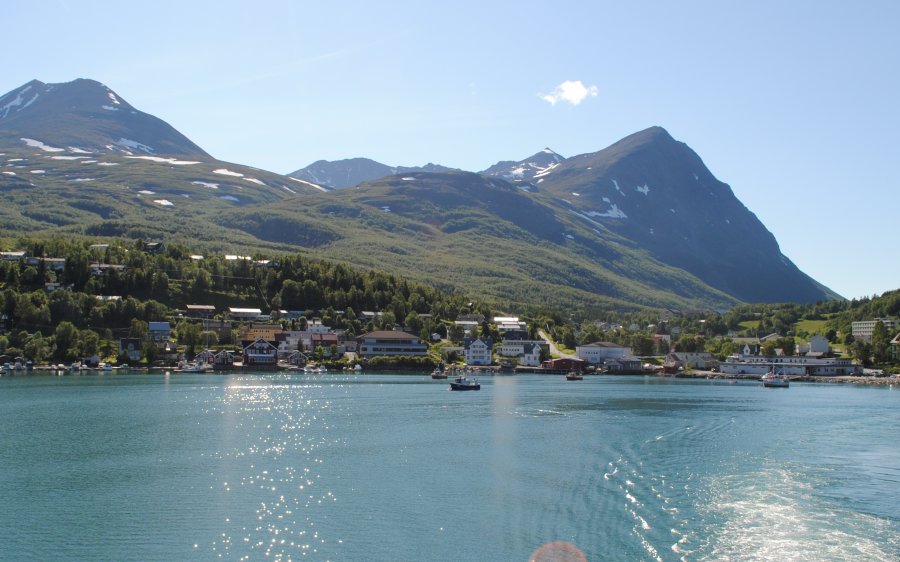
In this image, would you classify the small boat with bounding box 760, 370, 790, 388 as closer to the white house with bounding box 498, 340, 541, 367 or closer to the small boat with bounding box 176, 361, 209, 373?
the white house with bounding box 498, 340, 541, 367

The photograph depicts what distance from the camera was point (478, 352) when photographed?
10794cm

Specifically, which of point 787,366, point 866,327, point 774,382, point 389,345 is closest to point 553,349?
point 389,345

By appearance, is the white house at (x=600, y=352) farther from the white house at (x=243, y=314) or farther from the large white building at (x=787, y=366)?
the white house at (x=243, y=314)

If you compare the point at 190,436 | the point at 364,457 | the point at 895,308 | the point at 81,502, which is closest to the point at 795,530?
the point at 364,457

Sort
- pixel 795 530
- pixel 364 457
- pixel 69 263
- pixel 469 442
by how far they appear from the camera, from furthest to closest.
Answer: pixel 69 263 < pixel 469 442 < pixel 364 457 < pixel 795 530

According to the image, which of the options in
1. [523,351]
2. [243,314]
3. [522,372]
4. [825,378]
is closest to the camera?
[825,378]

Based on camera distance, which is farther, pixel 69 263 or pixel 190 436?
pixel 69 263

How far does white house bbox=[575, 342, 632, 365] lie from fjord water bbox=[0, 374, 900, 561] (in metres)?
63.6

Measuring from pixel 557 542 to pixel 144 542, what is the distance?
34.0 feet

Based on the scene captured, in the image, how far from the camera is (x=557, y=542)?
68.9 feet

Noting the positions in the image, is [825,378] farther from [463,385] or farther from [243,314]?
[243,314]

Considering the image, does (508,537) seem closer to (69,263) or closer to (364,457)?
(364,457)

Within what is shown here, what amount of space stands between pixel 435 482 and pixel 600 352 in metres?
92.4

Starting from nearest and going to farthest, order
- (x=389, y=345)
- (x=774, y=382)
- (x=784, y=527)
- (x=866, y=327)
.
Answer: (x=784, y=527) → (x=774, y=382) → (x=389, y=345) → (x=866, y=327)
